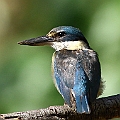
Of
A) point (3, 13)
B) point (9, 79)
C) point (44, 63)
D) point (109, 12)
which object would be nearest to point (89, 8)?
point (109, 12)

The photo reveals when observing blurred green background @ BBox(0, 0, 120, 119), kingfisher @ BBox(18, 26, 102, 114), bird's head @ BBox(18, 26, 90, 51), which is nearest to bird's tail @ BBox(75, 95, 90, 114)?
kingfisher @ BBox(18, 26, 102, 114)

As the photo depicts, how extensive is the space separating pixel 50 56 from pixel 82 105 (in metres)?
1.04

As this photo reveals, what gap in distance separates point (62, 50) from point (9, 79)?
0.50 m

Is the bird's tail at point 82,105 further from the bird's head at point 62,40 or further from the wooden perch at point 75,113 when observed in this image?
the bird's head at point 62,40

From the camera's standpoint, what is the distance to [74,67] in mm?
4020

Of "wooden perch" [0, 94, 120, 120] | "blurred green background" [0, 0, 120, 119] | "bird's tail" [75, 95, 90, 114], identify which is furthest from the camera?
"blurred green background" [0, 0, 120, 119]

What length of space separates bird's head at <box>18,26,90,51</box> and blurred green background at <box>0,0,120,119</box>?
8 centimetres

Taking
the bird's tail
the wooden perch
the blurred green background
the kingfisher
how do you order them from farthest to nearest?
1. the blurred green background
2. the kingfisher
3. the bird's tail
4. the wooden perch

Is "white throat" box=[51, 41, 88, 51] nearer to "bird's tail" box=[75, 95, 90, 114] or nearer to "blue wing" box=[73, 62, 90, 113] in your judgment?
"blue wing" box=[73, 62, 90, 113]

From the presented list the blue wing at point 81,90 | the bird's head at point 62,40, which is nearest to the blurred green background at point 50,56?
the bird's head at point 62,40

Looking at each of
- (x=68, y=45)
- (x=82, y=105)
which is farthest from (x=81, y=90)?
(x=68, y=45)

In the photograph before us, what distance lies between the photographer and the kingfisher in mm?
3775

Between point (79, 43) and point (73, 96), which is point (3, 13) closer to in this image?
point (79, 43)

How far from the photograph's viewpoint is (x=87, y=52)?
432 cm
